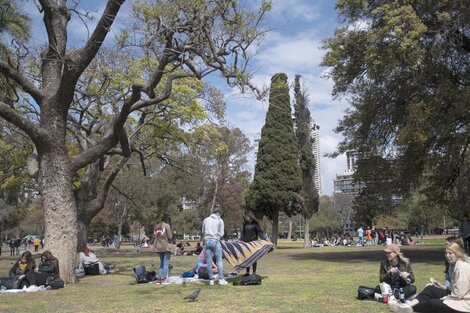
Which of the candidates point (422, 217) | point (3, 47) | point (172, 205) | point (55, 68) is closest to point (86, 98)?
point (3, 47)

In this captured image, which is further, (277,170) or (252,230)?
(277,170)

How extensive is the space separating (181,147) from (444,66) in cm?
1251

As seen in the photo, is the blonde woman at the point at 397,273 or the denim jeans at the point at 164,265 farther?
the denim jeans at the point at 164,265

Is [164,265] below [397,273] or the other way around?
below

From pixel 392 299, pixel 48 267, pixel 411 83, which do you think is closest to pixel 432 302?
pixel 392 299

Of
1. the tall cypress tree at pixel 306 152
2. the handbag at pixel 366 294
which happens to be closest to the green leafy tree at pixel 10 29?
the handbag at pixel 366 294

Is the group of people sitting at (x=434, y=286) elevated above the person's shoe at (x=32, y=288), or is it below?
above

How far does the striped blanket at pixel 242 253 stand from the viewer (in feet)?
37.8

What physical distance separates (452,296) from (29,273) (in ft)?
29.2

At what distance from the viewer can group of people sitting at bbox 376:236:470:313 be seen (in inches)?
242

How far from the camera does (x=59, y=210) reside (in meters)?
12.2

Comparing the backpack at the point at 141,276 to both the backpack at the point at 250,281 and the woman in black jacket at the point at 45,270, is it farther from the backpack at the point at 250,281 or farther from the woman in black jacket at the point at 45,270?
the backpack at the point at 250,281

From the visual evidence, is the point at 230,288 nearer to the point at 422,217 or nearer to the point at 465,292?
the point at 465,292

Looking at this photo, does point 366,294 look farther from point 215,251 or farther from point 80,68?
point 80,68
